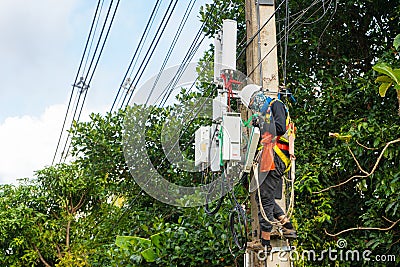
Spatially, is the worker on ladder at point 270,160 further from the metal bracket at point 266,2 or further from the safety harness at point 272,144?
the metal bracket at point 266,2

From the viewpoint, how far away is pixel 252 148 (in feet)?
12.6

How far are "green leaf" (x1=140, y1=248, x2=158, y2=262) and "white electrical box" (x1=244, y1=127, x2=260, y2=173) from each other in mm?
2791

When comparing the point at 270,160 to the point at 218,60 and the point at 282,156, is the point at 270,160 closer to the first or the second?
the point at 282,156

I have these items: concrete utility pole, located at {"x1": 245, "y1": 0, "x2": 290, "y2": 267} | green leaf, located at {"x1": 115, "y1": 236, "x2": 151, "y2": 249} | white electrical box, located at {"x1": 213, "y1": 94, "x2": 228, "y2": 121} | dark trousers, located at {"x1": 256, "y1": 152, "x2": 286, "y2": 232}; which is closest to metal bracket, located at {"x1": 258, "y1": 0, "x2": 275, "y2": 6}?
concrete utility pole, located at {"x1": 245, "y1": 0, "x2": 290, "y2": 267}

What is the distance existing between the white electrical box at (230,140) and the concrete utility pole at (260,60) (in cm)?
31

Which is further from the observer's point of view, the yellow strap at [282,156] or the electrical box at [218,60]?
the electrical box at [218,60]

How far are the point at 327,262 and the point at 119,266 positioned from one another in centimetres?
241

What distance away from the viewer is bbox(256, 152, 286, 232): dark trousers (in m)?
3.88

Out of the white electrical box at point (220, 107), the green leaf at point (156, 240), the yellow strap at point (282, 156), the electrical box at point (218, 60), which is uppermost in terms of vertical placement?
the electrical box at point (218, 60)

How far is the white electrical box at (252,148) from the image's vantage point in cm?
376

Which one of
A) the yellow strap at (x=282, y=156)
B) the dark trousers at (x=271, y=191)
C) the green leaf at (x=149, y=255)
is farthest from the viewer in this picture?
the green leaf at (x=149, y=255)

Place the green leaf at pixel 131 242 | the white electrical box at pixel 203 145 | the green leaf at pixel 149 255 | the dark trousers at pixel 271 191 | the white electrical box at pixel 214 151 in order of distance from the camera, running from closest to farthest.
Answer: the dark trousers at pixel 271 191
the white electrical box at pixel 214 151
the white electrical box at pixel 203 145
the green leaf at pixel 149 255
the green leaf at pixel 131 242

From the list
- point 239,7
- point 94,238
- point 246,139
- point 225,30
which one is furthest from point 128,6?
point 94,238

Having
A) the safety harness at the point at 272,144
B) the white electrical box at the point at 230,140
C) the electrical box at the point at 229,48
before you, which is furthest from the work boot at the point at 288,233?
the electrical box at the point at 229,48
